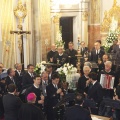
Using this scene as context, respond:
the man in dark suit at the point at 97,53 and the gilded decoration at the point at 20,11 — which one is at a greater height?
the gilded decoration at the point at 20,11

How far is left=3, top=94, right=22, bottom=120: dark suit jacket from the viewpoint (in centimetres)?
716

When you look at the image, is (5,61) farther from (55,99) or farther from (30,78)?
(55,99)

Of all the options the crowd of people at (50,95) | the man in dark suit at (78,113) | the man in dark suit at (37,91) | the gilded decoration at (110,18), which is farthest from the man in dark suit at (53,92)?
the gilded decoration at (110,18)

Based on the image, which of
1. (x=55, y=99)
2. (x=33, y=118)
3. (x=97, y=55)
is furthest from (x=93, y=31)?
(x=33, y=118)

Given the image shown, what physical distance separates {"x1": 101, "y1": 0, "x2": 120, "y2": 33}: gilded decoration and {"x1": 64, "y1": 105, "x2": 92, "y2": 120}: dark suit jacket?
11.8 meters

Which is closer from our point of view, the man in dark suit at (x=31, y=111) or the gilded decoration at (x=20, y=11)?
the man in dark suit at (x=31, y=111)

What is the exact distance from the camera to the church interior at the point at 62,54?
27.2ft

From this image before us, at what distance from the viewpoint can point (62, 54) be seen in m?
12.8

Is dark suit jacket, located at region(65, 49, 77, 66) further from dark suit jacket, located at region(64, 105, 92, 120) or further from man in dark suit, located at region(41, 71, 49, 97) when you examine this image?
dark suit jacket, located at region(64, 105, 92, 120)

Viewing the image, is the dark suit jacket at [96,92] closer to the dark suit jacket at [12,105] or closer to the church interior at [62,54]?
the church interior at [62,54]

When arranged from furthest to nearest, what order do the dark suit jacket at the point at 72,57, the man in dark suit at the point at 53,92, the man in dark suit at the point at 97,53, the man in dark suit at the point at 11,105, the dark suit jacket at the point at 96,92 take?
the dark suit jacket at the point at 72,57 → the man in dark suit at the point at 97,53 → the man in dark suit at the point at 53,92 → the dark suit jacket at the point at 96,92 → the man in dark suit at the point at 11,105

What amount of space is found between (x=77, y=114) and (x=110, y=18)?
12.6 meters

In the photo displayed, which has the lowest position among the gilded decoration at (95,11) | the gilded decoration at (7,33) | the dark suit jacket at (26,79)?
the dark suit jacket at (26,79)

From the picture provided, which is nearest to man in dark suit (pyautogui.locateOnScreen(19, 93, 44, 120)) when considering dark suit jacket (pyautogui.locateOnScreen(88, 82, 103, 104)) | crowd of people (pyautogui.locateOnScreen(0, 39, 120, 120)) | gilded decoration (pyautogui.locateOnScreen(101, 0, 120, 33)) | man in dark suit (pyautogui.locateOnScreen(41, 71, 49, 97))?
crowd of people (pyautogui.locateOnScreen(0, 39, 120, 120))
